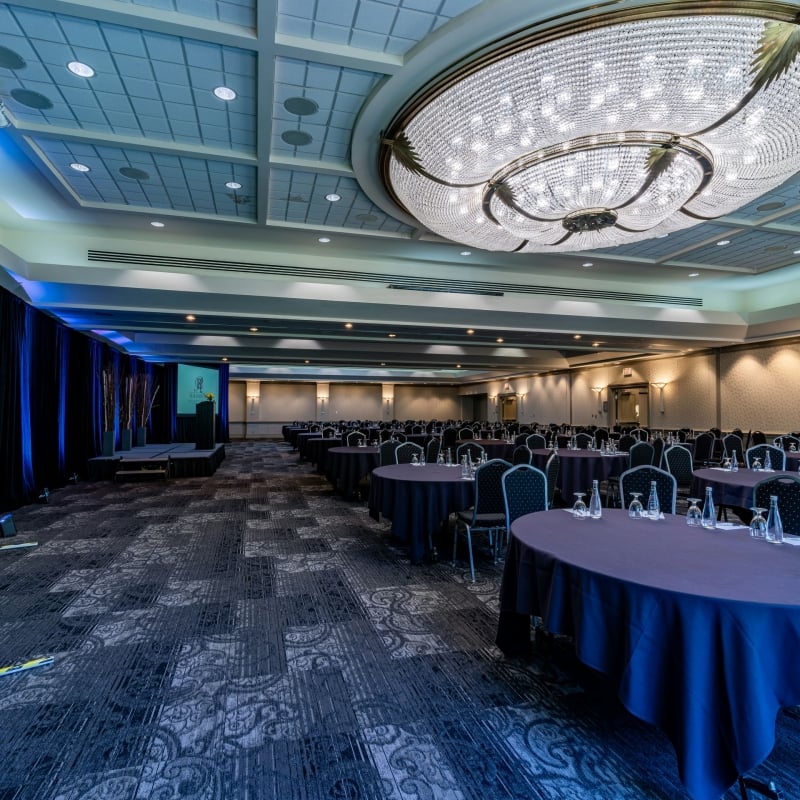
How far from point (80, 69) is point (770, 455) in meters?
8.61

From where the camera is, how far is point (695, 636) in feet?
5.50

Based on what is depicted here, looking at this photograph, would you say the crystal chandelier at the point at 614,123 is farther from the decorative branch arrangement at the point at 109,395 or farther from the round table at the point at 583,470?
the decorative branch arrangement at the point at 109,395

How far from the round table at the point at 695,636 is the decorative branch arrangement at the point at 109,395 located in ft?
40.3

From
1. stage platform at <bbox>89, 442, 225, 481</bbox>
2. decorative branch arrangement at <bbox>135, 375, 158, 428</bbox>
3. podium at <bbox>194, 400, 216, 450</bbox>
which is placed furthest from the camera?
decorative branch arrangement at <bbox>135, 375, 158, 428</bbox>

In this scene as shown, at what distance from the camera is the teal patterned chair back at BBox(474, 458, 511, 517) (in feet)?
14.6

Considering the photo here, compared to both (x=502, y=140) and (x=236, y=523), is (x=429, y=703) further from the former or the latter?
Answer: (x=236, y=523)

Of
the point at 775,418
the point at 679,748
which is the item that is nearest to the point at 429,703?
the point at 679,748

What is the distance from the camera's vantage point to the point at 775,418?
12016mm

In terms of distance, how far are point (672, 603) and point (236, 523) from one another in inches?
220

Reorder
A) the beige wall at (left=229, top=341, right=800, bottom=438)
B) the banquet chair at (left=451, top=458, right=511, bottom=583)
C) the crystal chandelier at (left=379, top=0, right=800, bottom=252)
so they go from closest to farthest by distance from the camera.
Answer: the crystal chandelier at (left=379, top=0, right=800, bottom=252), the banquet chair at (left=451, top=458, right=511, bottom=583), the beige wall at (left=229, top=341, right=800, bottom=438)

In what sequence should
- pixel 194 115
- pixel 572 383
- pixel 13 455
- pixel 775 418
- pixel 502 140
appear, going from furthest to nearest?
pixel 572 383 < pixel 775 418 < pixel 13 455 < pixel 194 115 < pixel 502 140

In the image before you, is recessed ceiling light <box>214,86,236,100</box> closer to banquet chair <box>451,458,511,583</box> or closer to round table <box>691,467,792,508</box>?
banquet chair <box>451,458,511,583</box>

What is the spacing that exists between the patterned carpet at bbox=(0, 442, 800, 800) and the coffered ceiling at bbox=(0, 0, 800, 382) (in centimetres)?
392

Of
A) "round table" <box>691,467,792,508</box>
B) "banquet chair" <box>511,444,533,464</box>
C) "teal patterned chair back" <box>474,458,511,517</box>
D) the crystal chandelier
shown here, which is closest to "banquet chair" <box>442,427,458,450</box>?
"banquet chair" <box>511,444,533,464</box>
